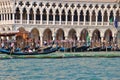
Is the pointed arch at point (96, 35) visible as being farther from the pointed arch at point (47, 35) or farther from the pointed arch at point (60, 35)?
the pointed arch at point (47, 35)

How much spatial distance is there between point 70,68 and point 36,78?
27.2 ft

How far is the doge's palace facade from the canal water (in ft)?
74.1

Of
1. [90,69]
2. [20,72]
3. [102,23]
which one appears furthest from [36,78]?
[102,23]

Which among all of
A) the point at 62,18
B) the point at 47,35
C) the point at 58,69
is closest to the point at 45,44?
the point at 47,35

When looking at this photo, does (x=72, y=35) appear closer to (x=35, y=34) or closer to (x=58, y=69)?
(x=35, y=34)

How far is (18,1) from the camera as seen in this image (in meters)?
82.7

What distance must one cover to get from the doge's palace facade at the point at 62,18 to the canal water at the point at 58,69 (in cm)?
2259

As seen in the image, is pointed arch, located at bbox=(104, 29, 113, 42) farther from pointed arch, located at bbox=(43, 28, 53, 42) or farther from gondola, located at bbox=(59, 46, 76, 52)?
gondola, located at bbox=(59, 46, 76, 52)

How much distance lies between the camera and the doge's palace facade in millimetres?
83125

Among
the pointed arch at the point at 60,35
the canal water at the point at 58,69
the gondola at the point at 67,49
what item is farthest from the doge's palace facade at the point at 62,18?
the canal water at the point at 58,69

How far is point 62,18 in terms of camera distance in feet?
285

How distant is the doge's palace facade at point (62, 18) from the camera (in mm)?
83125

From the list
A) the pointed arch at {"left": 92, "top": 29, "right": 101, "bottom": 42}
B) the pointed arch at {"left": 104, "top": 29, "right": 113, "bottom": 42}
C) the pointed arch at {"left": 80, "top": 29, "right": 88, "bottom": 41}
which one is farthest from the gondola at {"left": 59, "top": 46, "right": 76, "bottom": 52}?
the pointed arch at {"left": 104, "top": 29, "right": 113, "bottom": 42}

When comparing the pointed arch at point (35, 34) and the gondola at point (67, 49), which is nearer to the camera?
the gondola at point (67, 49)
